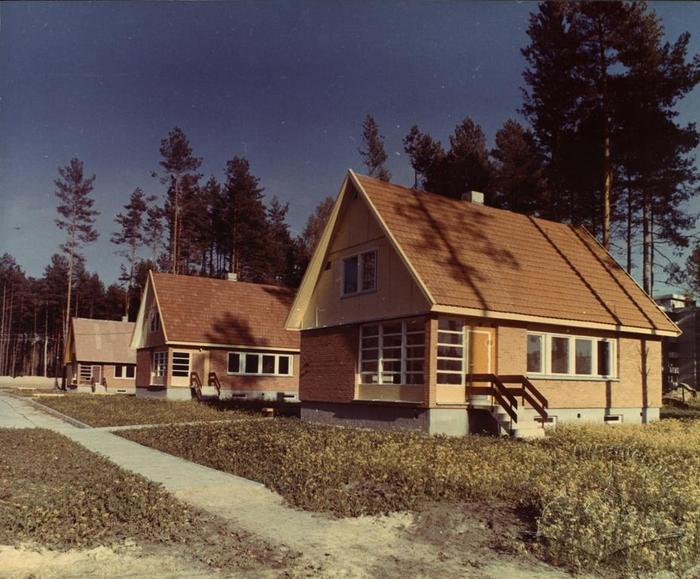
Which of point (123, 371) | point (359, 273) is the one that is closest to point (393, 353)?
point (359, 273)

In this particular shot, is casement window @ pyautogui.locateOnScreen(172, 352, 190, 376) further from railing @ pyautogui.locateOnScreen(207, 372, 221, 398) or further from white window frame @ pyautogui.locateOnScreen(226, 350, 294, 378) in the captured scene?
white window frame @ pyautogui.locateOnScreen(226, 350, 294, 378)


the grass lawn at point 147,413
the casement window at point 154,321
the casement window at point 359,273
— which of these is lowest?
the grass lawn at point 147,413

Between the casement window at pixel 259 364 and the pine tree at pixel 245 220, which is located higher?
the pine tree at pixel 245 220

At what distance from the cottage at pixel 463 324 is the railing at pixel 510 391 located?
0.04 m

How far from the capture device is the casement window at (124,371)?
58312 mm

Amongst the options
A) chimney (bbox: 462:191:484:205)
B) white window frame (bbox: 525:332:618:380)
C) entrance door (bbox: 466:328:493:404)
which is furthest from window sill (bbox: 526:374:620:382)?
chimney (bbox: 462:191:484:205)

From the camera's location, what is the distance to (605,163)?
1171 inches

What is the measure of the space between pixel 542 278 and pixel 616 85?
13.2 m

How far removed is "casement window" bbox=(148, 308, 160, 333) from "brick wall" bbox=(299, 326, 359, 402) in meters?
16.8

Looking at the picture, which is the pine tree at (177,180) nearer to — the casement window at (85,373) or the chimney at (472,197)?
the casement window at (85,373)

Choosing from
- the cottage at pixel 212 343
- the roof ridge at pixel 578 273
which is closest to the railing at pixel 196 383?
the cottage at pixel 212 343

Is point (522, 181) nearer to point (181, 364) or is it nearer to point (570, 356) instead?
point (570, 356)

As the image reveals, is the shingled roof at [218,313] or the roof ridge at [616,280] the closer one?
the roof ridge at [616,280]

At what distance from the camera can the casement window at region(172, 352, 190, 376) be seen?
118 feet
